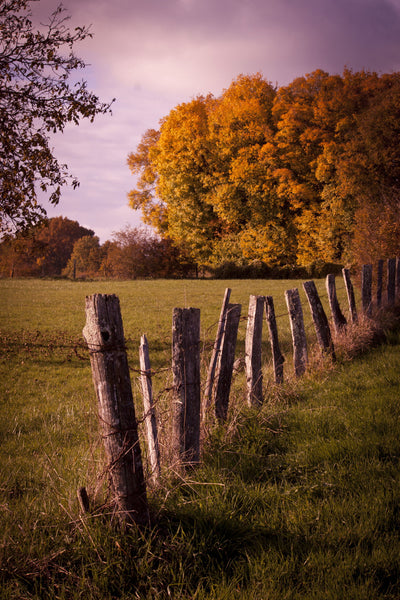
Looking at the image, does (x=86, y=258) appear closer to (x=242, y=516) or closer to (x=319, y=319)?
(x=319, y=319)

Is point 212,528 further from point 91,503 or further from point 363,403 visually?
point 363,403

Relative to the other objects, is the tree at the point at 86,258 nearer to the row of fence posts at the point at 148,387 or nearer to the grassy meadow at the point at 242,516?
the row of fence posts at the point at 148,387

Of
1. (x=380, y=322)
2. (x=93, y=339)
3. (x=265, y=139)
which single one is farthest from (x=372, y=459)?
(x=265, y=139)

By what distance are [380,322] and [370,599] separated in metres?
6.44

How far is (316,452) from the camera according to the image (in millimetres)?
3117

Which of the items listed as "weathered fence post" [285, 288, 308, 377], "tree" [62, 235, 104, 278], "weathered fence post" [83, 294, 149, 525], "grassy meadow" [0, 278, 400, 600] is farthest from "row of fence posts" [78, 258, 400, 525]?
"tree" [62, 235, 104, 278]

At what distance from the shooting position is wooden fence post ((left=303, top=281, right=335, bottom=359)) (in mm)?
5770

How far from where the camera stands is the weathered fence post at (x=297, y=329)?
5.25 metres

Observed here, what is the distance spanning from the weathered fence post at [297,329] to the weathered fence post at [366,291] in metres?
2.94

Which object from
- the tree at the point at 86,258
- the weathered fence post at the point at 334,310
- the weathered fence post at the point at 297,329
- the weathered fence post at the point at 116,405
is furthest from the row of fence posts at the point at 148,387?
the tree at the point at 86,258

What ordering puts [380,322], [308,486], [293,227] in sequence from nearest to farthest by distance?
[308,486], [380,322], [293,227]

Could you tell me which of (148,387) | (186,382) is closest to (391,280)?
(186,382)

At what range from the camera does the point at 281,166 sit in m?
28.8

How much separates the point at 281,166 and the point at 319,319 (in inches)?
1017
